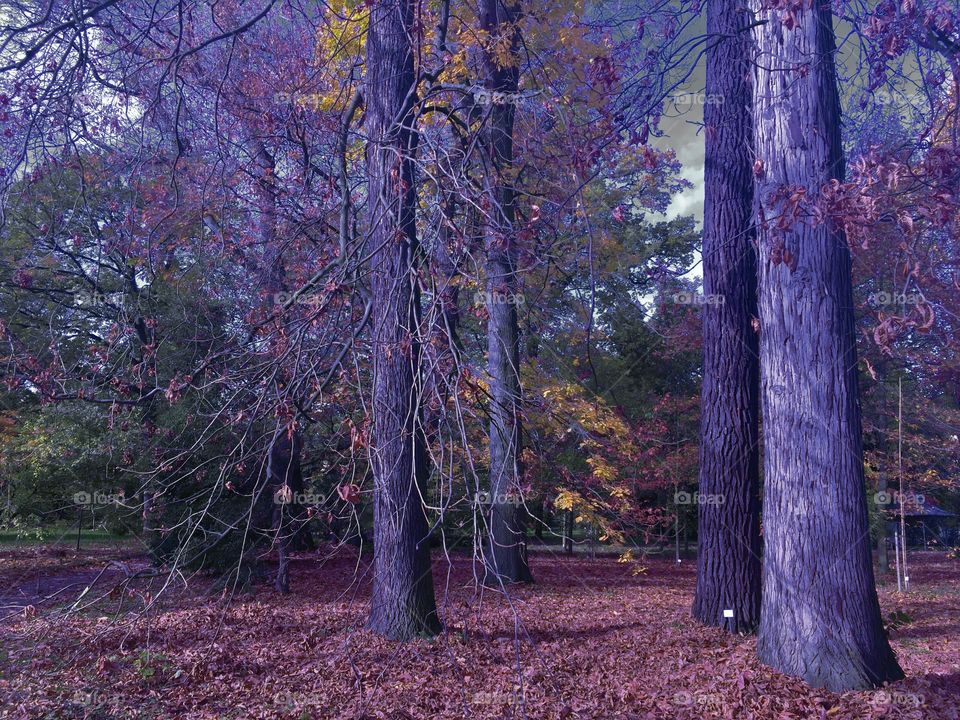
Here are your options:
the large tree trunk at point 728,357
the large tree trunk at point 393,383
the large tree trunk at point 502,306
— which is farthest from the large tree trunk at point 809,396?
the large tree trunk at point 393,383

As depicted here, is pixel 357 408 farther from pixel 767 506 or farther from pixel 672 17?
pixel 672 17

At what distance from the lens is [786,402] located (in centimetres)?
637

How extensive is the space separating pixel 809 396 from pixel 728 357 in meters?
2.69

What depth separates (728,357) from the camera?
29.3 feet

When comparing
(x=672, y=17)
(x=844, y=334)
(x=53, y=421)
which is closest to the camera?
(x=844, y=334)

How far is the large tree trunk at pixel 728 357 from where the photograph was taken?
28.2 ft

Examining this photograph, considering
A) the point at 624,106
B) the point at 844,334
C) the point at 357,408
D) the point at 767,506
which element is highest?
the point at 624,106

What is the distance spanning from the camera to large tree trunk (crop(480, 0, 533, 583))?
4.84m

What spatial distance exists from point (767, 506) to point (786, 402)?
0.90 meters

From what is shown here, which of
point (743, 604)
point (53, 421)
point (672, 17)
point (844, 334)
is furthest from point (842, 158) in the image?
Answer: point (53, 421)

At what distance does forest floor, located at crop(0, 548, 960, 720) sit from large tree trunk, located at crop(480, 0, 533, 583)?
89 centimetres

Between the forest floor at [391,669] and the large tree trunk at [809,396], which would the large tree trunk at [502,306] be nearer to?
the forest floor at [391,669]

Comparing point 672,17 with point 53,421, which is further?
point 53,421

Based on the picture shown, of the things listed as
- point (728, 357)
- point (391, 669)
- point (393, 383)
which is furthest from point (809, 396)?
point (391, 669)
